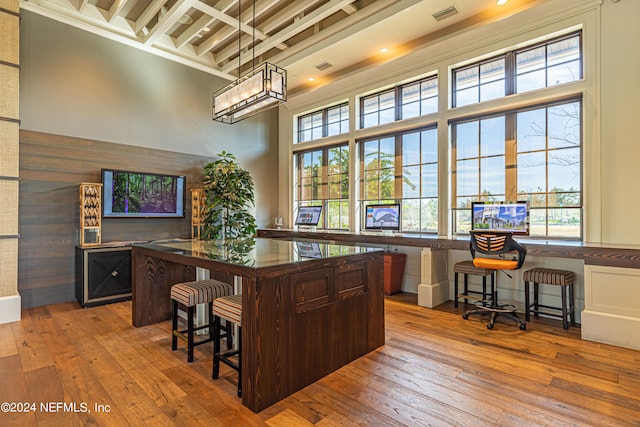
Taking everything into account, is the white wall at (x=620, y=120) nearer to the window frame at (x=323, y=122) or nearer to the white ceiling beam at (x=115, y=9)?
the window frame at (x=323, y=122)

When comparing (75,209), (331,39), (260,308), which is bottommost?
(260,308)

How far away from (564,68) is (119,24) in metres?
5.88

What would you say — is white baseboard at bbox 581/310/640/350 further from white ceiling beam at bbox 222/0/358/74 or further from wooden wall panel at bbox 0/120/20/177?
wooden wall panel at bbox 0/120/20/177

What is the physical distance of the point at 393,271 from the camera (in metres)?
4.79

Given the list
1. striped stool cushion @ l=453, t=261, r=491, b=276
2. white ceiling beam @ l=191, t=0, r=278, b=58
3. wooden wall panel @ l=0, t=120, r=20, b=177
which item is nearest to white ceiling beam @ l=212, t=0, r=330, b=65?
white ceiling beam @ l=191, t=0, r=278, b=58

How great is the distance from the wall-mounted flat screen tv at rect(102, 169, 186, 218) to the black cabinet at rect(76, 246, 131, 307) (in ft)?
2.10

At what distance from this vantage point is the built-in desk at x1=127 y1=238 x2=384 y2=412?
6.25ft

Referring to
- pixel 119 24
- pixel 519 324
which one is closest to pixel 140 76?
pixel 119 24

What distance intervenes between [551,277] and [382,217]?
7.57 ft

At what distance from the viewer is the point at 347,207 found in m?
5.96

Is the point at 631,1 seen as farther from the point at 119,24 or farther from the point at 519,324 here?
the point at 119,24

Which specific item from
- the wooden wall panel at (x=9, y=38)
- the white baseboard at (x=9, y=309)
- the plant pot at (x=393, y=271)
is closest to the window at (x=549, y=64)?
the plant pot at (x=393, y=271)

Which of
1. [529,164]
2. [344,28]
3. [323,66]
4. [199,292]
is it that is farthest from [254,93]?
[529,164]

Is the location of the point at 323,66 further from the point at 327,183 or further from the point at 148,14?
the point at 148,14
